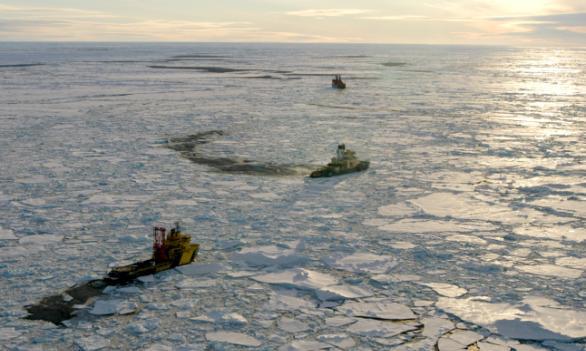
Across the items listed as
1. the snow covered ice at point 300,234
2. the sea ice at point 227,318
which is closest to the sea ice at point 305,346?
the snow covered ice at point 300,234

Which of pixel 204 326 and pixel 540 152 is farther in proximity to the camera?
pixel 540 152

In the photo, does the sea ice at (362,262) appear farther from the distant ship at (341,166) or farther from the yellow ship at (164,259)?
the distant ship at (341,166)

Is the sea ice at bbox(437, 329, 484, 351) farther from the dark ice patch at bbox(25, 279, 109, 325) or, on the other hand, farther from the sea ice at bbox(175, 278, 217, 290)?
the dark ice patch at bbox(25, 279, 109, 325)

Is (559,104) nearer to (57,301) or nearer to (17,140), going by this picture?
(17,140)

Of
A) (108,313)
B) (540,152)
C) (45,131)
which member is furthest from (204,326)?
(45,131)

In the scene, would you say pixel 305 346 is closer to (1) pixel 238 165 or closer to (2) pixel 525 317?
(2) pixel 525 317

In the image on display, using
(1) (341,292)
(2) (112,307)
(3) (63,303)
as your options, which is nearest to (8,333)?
(3) (63,303)
